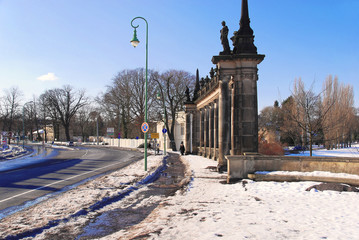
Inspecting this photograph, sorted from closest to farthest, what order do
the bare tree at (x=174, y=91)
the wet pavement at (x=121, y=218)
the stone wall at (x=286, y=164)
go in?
the wet pavement at (x=121, y=218)
the stone wall at (x=286, y=164)
the bare tree at (x=174, y=91)

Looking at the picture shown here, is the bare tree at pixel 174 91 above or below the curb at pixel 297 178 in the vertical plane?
above

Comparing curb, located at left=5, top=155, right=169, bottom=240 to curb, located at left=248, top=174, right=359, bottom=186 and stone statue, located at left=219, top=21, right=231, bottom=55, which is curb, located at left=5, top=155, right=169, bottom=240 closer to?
curb, located at left=248, top=174, right=359, bottom=186

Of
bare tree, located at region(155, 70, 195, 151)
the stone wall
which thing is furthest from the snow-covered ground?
bare tree, located at region(155, 70, 195, 151)

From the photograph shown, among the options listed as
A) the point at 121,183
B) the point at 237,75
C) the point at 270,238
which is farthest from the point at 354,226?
the point at 237,75

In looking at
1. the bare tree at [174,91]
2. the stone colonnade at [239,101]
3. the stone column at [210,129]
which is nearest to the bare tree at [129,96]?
the bare tree at [174,91]

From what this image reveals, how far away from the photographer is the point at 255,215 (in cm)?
622

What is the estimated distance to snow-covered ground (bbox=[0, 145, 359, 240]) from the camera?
507 cm

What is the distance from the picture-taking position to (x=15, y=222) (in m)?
6.01

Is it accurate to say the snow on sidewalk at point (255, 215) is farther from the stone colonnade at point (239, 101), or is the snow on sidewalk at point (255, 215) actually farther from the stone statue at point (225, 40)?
the stone statue at point (225, 40)

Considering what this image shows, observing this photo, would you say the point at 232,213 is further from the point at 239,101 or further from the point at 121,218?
the point at 239,101

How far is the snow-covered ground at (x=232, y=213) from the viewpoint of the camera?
5.07 metres

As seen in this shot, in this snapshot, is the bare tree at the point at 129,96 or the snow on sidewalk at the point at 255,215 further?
the bare tree at the point at 129,96

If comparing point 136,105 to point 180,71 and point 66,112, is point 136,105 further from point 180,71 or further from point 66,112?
point 66,112

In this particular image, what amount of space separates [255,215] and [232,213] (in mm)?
507
